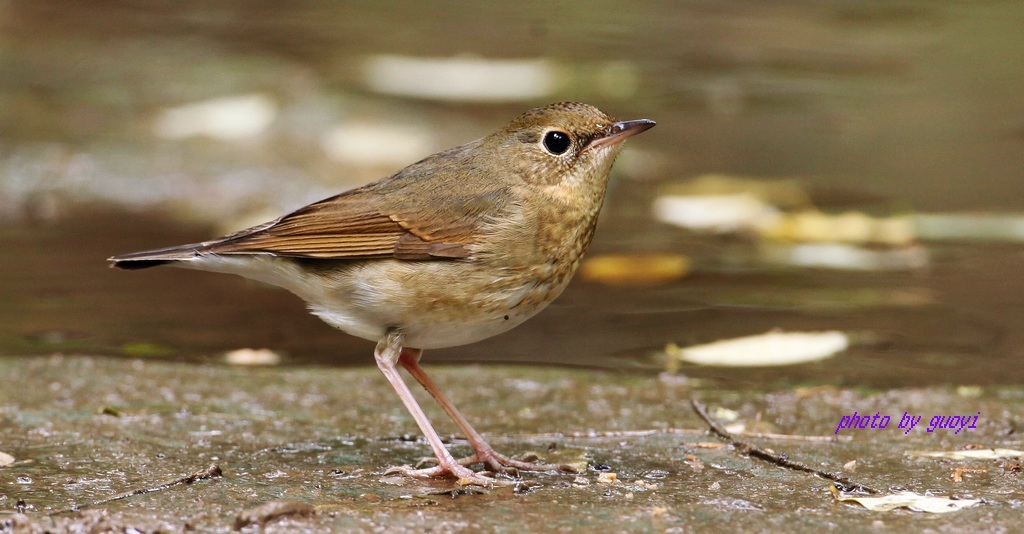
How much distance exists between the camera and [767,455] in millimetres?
4324

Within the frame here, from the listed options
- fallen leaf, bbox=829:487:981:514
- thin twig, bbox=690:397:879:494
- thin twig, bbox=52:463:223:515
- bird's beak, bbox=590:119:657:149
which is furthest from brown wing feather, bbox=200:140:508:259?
fallen leaf, bbox=829:487:981:514

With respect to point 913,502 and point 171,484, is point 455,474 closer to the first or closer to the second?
point 171,484

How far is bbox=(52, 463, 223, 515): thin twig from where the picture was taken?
3654 millimetres

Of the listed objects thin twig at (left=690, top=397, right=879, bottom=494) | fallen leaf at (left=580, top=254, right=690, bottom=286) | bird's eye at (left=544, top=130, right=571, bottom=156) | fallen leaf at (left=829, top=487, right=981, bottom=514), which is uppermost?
bird's eye at (left=544, top=130, right=571, bottom=156)

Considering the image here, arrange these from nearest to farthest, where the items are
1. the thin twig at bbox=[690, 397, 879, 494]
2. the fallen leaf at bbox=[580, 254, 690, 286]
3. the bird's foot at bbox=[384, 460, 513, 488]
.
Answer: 1. the thin twig at bbox=[690, 397, 879, 494]
2. the bird's foot at bbox=[384, 460, 513, 488]
3. the fallen leaf at bbox=[580, 254, 690, 286]

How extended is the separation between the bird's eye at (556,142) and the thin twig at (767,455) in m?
1.14

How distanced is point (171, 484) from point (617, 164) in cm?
763

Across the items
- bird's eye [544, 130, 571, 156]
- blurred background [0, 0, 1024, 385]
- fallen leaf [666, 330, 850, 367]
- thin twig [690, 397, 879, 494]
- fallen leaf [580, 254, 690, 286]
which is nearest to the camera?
thin twig [690, 397, 879, 494]

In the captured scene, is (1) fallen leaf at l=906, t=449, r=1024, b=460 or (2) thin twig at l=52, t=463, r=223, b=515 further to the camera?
(1) fallen leaf at l=906, t=449, r=1024, b=460

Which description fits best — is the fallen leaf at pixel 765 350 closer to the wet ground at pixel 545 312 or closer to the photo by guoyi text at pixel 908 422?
the wet ground at pixel 545 312

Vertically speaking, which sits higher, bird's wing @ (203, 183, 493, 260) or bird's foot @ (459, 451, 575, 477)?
bird's wing @ (203, 183, 493, 260)

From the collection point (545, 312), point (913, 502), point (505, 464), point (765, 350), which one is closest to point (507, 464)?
point (505, 464)

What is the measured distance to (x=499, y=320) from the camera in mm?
4516

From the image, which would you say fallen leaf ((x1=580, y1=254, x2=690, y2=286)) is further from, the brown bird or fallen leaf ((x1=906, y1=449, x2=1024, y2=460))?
fallen leaf ((x1=906, y1=449, x2=1024, y2=460))
